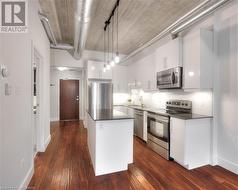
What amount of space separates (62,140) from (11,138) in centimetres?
276

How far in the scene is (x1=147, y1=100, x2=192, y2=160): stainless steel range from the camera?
306 centimetres

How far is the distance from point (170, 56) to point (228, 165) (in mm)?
2444

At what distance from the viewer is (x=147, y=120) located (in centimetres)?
382

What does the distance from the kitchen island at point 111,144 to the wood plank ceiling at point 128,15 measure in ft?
6.70

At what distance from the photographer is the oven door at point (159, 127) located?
10.1ft

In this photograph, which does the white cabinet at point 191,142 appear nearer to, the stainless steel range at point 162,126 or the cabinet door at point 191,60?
the stainless steel range at point 162,126

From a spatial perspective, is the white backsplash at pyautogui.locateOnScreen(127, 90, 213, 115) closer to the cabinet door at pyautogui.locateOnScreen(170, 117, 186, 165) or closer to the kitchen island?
the cabinet door at pyautogui.locateOnScreen(170, 117, 186, 165)

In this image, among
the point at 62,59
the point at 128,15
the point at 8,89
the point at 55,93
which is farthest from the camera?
the point at 55,93

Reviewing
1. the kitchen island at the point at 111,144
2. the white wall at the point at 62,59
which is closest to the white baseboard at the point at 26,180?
the kitchen island at the point at 111,144

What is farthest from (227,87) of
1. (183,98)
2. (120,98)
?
(120,98)

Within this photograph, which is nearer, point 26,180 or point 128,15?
point 26,180

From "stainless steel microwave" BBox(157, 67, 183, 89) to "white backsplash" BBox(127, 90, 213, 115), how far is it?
0.44 metres

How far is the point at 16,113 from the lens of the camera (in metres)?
1.81

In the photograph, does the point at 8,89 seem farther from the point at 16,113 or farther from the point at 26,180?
the point at 26,180
